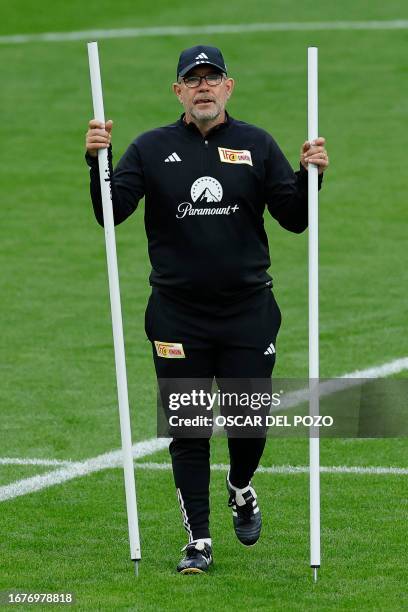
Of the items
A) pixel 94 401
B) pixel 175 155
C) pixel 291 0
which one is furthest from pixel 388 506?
pixel 291 0

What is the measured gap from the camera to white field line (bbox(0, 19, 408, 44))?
2764 cm

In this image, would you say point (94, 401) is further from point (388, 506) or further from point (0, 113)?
point (0, 113)

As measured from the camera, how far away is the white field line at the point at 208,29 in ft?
90.7

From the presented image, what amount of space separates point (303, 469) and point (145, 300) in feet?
17.7

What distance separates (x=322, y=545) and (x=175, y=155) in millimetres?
2166

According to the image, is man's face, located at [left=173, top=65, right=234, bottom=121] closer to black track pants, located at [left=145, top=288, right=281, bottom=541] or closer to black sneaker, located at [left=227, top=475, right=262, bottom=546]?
black track pants, located at [left=145, top=288, right=281, bottom=541]

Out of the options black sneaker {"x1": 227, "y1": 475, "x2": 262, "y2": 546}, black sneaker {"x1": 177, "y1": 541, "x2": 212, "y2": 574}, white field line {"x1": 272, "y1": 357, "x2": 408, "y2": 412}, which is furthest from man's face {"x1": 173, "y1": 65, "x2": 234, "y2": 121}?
white field line {"x1": 272, "y1": 357, "x2": 408, "y2": 412}

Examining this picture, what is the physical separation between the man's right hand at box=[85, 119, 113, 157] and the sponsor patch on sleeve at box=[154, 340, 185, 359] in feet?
3.46

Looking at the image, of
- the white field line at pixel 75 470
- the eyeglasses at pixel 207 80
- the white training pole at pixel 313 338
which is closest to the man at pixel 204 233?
the eyeglasses at pixel 207 80

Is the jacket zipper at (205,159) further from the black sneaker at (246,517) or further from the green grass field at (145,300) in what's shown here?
the green grass field at (145,300)

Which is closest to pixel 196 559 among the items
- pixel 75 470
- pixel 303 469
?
pixel 303 469

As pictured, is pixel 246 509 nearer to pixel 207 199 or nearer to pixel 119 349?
pixel 119 349

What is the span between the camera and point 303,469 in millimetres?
10016

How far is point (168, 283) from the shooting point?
26.5ft
